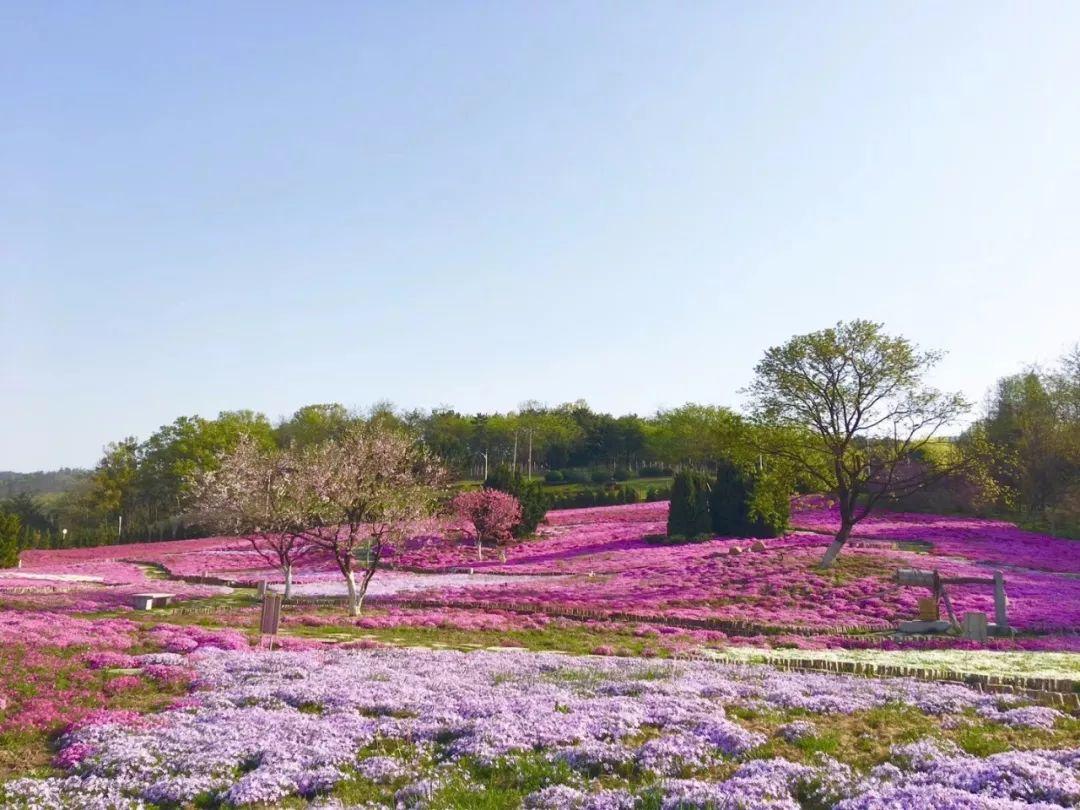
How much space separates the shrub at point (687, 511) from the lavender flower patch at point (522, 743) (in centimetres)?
3718

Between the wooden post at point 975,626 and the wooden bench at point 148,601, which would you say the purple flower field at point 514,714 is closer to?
the wooden bench at point 148,601

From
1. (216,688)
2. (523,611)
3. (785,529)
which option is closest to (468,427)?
(785,529)

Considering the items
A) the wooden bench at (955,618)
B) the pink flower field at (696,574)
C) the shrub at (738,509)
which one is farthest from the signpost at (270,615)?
the shrub at (738,509)

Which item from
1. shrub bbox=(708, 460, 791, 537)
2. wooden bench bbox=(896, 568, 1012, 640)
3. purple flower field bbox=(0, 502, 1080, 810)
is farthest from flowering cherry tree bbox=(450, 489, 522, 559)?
wooden bench bbox=(896, 568, 1012, 640)

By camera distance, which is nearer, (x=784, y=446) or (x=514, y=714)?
(x=514, y=714)

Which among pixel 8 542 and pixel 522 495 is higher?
pixel 522 495

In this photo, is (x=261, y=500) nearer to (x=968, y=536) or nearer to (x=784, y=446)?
(x=784, y=446)

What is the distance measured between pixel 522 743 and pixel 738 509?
4545cm

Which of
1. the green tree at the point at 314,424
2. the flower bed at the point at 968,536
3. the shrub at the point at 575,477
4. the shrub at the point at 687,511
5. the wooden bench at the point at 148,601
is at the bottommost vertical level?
the wooden bench at the point at 148,601

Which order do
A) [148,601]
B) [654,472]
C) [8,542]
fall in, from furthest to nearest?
[654,472] < [8,542] < [148,601]

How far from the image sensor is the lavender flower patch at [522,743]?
8555mm

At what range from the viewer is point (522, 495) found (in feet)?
192

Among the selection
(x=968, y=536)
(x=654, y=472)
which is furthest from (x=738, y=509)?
(x=654, y=472)

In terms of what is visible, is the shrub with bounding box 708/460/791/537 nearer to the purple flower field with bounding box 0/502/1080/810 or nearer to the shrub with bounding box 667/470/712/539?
the shrub with bounding box 667/470/712/539
